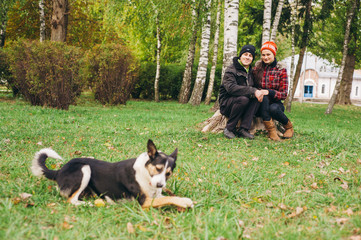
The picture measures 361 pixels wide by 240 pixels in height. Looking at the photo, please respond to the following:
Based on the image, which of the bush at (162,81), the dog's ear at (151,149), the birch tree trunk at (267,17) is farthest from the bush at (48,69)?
the bush at (162,81)

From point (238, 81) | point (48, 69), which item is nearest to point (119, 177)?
point (238, 81)

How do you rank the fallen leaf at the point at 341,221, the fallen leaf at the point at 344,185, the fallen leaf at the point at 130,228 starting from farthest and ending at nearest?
the fallen leaf at the point at 344,185 → the fallen leaf at the point at 341,221 → the fallen leaf at the point at 130,228

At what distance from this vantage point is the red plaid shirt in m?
6.13

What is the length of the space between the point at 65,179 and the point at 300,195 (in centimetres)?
264

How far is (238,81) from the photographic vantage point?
618cm

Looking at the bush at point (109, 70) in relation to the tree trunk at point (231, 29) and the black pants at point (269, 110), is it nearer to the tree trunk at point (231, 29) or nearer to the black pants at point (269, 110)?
the tree trunk at point (231, 29)

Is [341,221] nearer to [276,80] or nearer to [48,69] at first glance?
[276,80]

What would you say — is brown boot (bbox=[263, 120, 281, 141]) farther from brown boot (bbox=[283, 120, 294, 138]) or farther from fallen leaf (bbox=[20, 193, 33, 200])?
fallen leaf (bbox=[20, 193, 33, 200])

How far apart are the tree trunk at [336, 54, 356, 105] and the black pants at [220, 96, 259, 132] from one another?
21077 millimetres

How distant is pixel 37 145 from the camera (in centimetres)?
512

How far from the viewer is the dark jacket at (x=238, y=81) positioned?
5.93 metres

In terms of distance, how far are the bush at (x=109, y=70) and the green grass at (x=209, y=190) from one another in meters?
6.82

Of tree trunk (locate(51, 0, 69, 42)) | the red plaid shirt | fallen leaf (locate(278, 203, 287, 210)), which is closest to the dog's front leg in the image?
fallen leaf (locate(278, 203, 287, 210))

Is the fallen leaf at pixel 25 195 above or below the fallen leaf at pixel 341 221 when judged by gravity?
below
